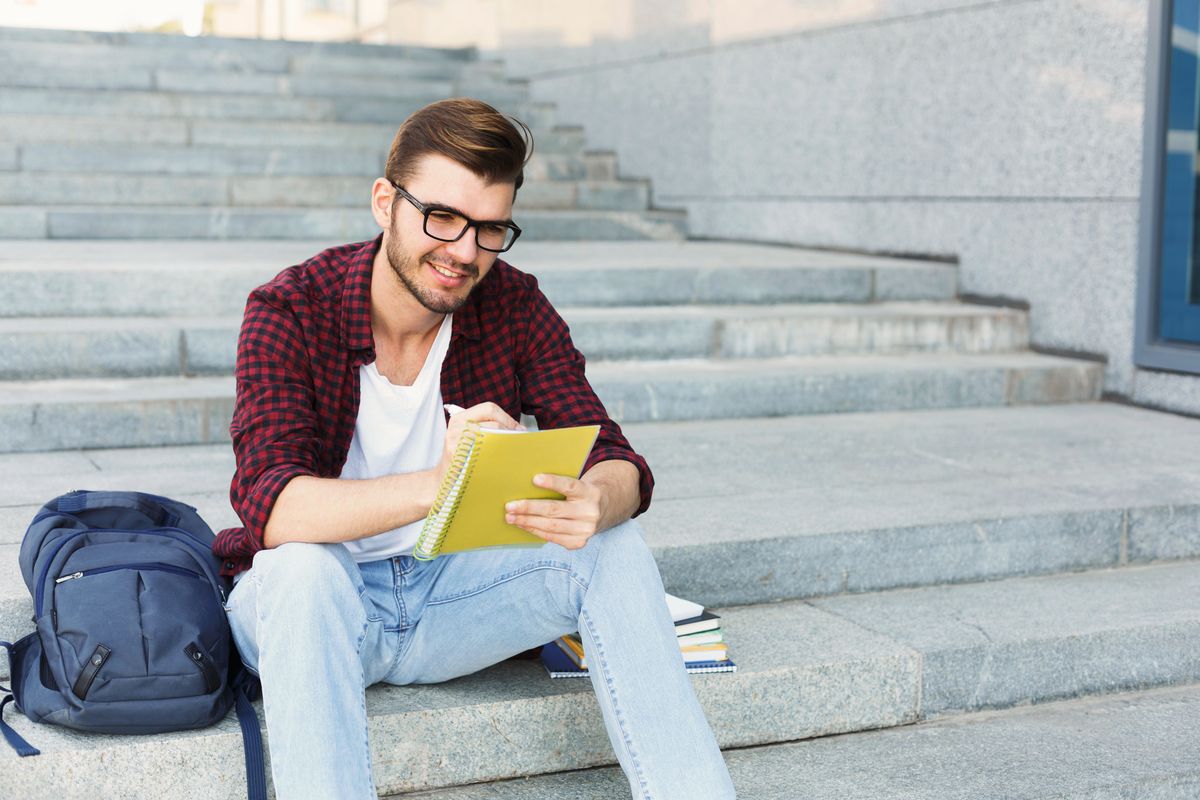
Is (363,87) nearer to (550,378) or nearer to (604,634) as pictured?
(550,378)

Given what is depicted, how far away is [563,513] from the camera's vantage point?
245 cm

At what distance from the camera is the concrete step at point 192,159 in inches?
296

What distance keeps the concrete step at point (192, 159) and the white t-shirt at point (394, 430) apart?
17.5ft

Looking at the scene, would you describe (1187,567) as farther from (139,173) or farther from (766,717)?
(139,173)

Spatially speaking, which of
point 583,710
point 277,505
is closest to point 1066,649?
point 583,710

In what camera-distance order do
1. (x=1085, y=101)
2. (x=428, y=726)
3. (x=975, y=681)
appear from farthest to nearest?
(x=1085, y=101) → (x=975, y=681) → (x=428, y=726)

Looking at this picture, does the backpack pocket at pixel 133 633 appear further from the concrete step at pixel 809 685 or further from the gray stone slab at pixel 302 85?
the gray stone slab at pixel 302 85

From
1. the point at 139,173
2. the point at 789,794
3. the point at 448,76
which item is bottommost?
the point at 789,794

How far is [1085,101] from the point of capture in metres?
5.95

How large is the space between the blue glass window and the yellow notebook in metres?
4.02

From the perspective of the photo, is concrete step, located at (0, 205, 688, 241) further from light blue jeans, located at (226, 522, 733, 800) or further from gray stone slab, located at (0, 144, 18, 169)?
light blue jeans, located at (226, 522, 733, 800)

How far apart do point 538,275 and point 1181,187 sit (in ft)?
8.83

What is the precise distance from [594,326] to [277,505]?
10.8 ft

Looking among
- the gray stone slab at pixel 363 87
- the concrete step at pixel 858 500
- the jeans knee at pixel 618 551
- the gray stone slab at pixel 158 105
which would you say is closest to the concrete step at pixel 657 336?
the concrete step at pixel 858 500
